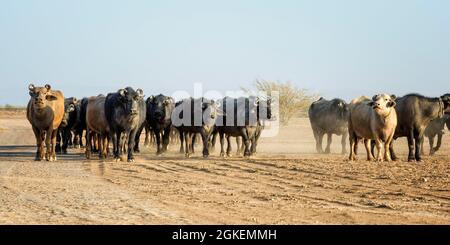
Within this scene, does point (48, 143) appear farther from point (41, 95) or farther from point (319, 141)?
point (319, 141)

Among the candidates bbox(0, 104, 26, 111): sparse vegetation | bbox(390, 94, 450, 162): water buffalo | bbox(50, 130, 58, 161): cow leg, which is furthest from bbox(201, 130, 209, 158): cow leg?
bbox(0, 104, 26, 111): sparse vegetation

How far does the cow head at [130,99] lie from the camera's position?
23.5 m

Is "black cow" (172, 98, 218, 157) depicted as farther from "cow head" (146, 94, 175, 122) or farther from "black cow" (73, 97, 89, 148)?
"black cow" (73, 97, 89, 148)

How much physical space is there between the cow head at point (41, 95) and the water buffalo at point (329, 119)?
11568 mm

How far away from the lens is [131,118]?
23703mm

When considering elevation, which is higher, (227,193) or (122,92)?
(122,92)

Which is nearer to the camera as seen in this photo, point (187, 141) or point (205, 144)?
point (205, 144)

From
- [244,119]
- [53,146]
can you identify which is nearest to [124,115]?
[53,146]

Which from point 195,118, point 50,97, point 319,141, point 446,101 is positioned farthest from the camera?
point 319,141

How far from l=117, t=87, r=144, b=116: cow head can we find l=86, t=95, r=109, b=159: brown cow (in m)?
1.62

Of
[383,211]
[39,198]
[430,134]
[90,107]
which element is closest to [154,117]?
[90,107]

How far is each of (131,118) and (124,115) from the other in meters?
0.22
